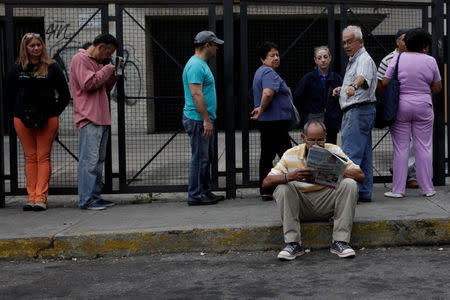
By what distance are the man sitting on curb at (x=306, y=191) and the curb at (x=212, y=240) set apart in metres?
0.28

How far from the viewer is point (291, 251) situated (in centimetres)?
469

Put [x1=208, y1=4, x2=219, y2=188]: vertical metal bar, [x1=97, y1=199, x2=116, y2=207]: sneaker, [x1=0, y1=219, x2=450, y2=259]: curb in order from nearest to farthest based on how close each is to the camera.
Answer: [x1=0, y1=219, x2=450, y2=259]: curb
[x1=97, y1=199, x2=116, y2=207]: sneaker
[x1=208, y1=4, x2=219, y2=188]: vertical metal bar

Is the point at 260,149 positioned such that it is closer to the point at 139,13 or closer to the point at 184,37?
the point at 184,37

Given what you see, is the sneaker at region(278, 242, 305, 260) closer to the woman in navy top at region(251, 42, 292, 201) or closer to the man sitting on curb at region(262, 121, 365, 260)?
the man sitting on curb at region(262, 121, 365, 260)

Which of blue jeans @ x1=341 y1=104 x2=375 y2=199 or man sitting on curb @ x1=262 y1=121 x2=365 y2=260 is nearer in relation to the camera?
man sitting on curb @ x1=262 y1=121 x2=365 y2=260

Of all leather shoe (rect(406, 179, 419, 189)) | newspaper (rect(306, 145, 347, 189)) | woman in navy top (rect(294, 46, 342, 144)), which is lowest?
leather shoe (rect(406, 179, 419, 189))

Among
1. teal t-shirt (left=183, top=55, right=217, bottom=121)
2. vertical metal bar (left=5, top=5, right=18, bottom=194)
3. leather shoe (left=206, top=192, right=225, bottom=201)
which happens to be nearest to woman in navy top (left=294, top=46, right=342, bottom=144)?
teal t-shirt (left=183, top=55, right=217, bottom=121)

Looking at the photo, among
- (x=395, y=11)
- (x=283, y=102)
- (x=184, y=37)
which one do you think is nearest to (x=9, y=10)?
(x=184, y=37)

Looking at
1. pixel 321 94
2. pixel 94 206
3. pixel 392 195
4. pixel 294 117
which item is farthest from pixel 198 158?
pixel 392 195

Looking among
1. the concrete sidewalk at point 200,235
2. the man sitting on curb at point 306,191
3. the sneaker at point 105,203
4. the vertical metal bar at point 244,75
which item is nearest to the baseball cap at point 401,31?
the vertical metal bar at point 244,75

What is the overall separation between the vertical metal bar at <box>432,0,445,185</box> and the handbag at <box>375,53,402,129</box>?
38.0 inches

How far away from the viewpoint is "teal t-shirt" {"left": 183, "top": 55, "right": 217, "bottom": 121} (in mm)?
5906

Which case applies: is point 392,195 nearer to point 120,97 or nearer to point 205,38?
point 205,38

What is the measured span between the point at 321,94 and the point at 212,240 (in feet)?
7.32
